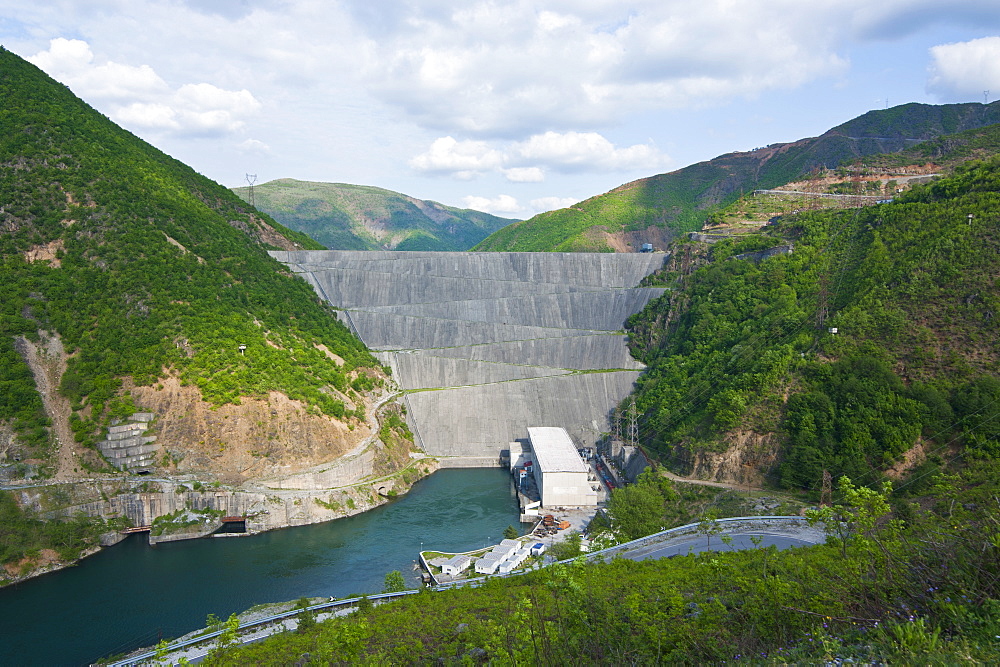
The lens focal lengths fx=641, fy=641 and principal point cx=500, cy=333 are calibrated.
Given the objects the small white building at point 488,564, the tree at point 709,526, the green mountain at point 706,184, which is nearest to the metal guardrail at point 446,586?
the tree at point 709,526

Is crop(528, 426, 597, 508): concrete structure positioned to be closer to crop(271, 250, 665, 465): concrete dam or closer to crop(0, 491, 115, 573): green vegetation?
crop(271, 250, 665, 465): concrete dam

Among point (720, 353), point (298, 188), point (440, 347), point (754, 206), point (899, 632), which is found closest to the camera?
point (899, 632)

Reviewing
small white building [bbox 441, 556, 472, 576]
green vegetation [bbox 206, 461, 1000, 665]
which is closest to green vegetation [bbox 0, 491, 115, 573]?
small white building [bbox 441, 556, 472, 576]

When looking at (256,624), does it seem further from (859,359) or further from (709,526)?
(859,359)

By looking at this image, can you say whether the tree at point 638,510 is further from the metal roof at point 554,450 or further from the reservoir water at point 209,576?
the reservoir water at point 209,576

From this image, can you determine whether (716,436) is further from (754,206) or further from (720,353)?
(754,206)

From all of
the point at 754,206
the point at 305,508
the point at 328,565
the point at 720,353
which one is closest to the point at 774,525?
the point at 720,353

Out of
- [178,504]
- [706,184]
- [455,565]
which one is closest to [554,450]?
[455,565]
